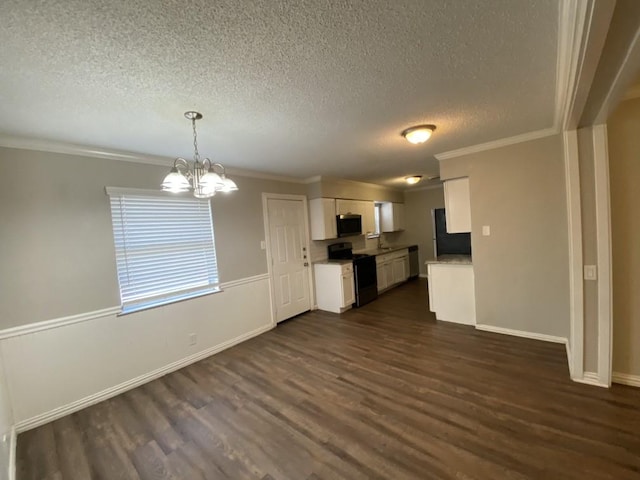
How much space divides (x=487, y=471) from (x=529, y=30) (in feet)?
7.81

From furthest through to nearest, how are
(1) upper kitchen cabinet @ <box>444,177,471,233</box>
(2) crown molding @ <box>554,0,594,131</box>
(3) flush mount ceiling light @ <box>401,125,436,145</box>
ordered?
(1) upper kitchen cabinet @ <box>444,177,471,233</box> < (3) flush mount ceiling light @ <box>401,125,436,145</box> < (2) crown molding @ <box>554,0,594,131</box>

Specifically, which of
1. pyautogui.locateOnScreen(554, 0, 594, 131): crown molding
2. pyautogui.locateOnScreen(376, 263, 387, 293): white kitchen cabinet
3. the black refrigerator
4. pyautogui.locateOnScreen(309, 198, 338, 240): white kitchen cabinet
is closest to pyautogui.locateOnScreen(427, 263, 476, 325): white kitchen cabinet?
the black refrigerator

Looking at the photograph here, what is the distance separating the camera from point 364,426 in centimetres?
202

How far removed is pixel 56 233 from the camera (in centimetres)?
243

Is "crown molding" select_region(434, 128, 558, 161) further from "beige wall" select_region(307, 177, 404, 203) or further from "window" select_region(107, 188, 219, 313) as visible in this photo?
"window" select_region(107, 188, 219, 313)

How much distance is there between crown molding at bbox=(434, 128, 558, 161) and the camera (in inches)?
118

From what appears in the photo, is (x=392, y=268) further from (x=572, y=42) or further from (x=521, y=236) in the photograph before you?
(x=572, y=42)

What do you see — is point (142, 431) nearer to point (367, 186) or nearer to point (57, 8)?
point (57, 8)

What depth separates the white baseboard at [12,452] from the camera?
175 centimetres

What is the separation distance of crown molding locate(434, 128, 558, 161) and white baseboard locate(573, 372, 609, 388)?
2374mm

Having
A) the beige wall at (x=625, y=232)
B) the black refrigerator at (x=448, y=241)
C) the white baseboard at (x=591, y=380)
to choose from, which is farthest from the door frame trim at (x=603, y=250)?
the black refrigerator at (x=448, y=241)

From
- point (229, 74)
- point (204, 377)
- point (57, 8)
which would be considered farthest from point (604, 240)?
point (204, 377)

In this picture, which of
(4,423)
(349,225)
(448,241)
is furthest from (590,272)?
(4,423)

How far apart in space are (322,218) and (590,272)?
135 inches
